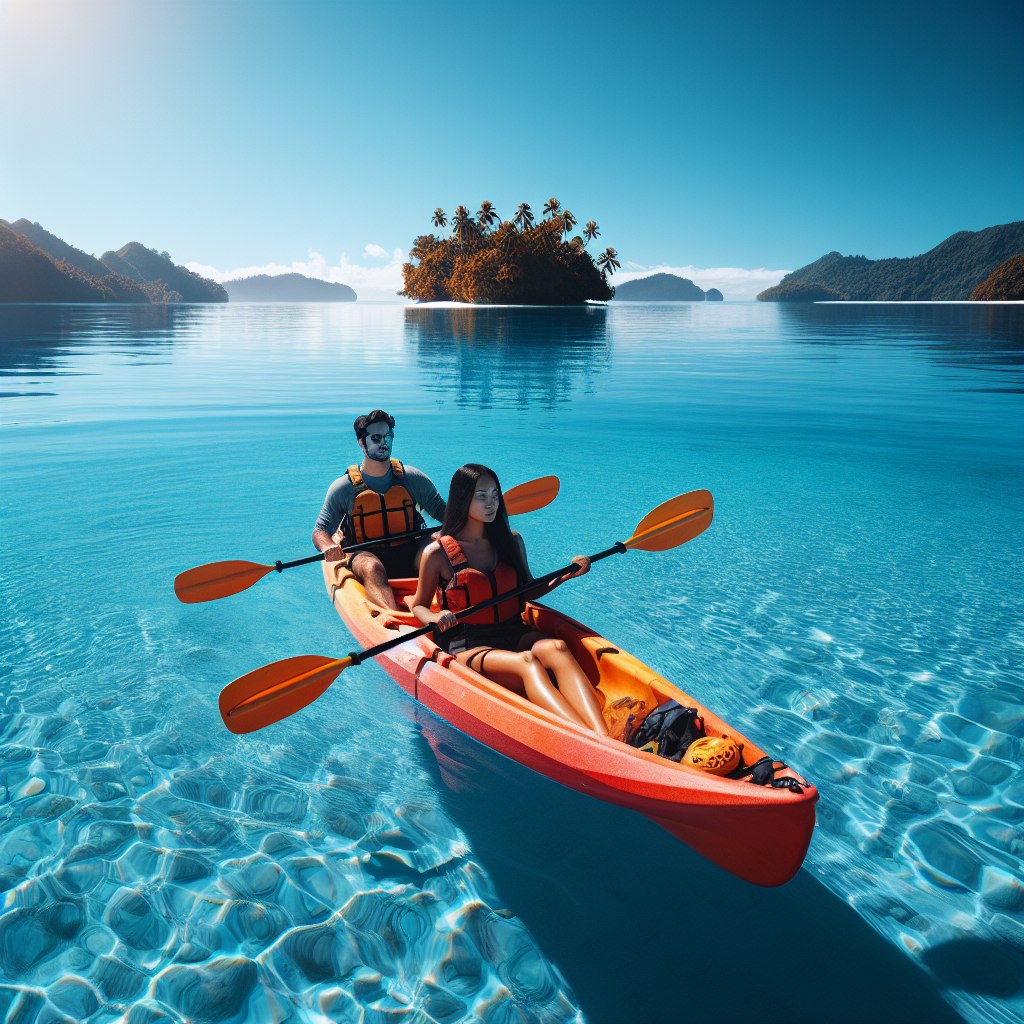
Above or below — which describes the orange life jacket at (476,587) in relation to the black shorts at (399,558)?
above

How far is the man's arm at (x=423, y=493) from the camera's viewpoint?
18.0 feet

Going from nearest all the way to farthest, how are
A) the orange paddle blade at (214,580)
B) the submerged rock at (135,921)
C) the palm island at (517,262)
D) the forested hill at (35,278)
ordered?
the submerged rock at (135,921) < the orange paddle blade at (214,580) < the palm island at (517,262) < the forested hill at (35,278)

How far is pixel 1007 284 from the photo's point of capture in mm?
106062

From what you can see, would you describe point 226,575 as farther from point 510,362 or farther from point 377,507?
point 510,362

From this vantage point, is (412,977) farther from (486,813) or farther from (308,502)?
(308,502)

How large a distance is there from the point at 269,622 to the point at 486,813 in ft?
10.0

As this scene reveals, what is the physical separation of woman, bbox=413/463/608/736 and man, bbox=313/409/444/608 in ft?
3.73

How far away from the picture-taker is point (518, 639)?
409 centimetres

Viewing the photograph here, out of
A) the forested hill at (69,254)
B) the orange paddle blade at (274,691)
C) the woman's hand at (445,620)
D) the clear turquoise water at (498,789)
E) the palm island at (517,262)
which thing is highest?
the forested hill at (69,254)

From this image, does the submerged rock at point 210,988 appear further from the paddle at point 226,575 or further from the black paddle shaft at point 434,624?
the paddle at point 226,575

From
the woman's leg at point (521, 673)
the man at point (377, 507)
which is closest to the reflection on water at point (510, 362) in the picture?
the man at point (377, 507)

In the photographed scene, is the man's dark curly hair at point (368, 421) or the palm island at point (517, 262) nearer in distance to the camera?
the man's dark curly hair at point (368, 421)

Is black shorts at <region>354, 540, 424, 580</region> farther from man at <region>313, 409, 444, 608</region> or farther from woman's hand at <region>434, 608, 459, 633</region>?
woman's hand at <region>434, 608, 459, 633</region>

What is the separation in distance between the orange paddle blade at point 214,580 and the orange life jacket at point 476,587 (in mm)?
1944
